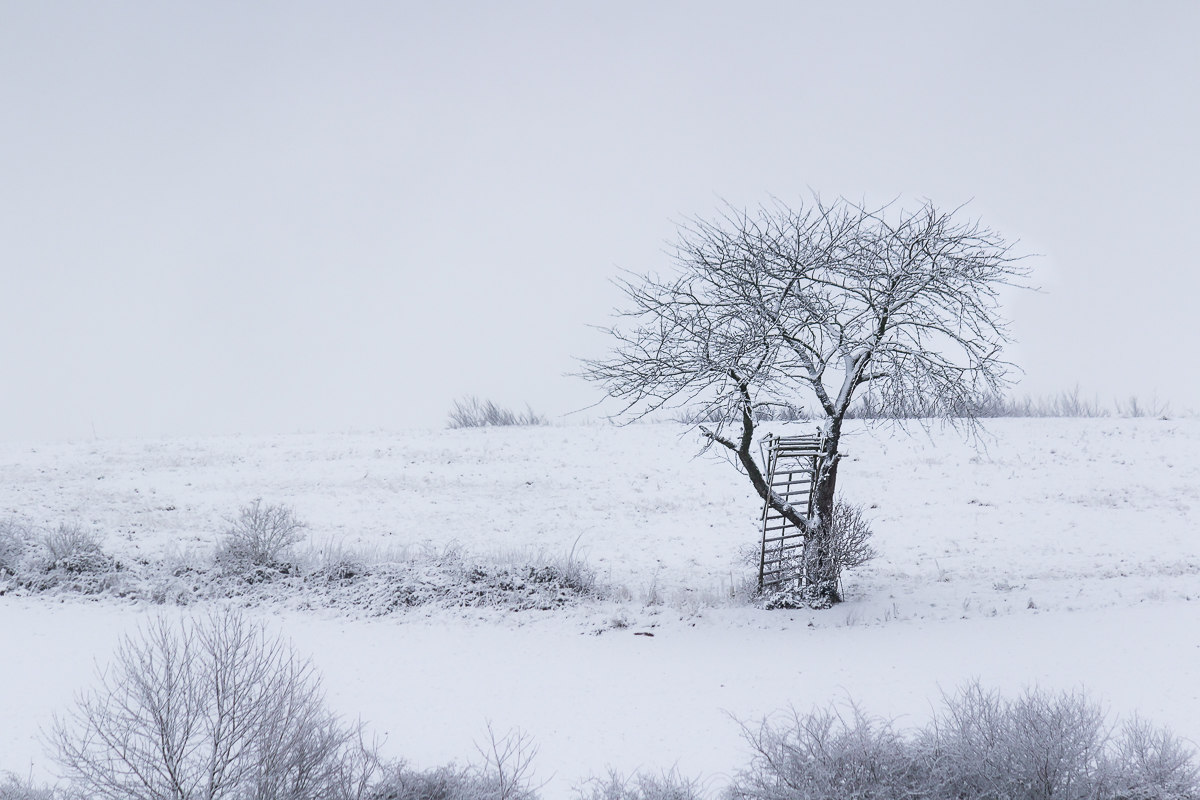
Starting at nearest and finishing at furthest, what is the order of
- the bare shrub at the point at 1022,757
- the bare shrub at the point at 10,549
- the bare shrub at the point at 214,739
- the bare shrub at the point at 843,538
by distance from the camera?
the bare shrub at the point at 214,739 < the bare shrub at the point at 1022,757 < the bare shrub at the point at 843,538 < the bare shrub at the point at 10,549

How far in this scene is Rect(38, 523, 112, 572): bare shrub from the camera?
13773 millimetres

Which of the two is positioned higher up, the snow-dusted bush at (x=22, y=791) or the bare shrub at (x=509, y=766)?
the snow-dusted bush at (x=22, y=791)

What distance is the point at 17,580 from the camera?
13.5 meters

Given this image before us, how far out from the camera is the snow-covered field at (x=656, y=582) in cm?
845

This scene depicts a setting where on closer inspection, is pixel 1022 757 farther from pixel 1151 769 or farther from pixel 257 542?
pixel 257 542

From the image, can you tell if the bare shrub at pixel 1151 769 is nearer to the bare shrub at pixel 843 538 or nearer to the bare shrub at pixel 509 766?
the bare shrub at pixel 509 766

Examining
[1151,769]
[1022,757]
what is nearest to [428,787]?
[1022,757]

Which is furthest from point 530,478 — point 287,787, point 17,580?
point 287,787

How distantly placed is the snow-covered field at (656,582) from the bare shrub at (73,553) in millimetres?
966

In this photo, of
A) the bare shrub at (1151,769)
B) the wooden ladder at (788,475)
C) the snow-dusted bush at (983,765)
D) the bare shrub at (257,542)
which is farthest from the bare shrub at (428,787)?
the bare shrub at (257,542)

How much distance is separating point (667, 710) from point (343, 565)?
25.0 ft

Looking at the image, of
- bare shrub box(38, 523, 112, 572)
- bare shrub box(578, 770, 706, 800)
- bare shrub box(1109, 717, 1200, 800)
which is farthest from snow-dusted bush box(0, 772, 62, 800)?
bare shrub box(1109, 717, 1200, 800)

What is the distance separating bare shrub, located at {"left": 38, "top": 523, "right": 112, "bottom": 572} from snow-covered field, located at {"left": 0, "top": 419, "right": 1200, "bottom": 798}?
97 centimetres

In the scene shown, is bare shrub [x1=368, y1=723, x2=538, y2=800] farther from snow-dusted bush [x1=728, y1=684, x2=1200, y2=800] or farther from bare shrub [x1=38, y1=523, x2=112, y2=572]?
bare shrub [x1=38, y1=523, x2=112, y2=572]
